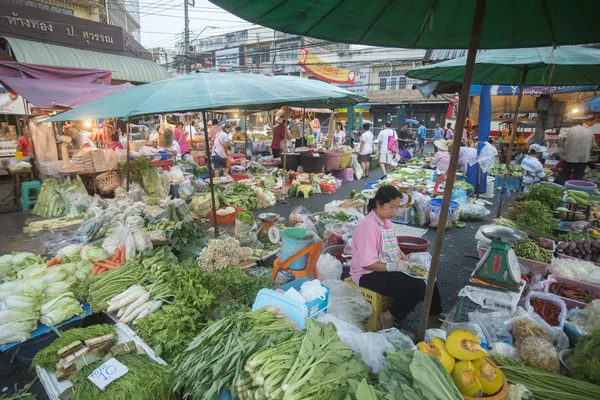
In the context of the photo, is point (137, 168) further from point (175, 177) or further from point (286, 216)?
point (286, 216)

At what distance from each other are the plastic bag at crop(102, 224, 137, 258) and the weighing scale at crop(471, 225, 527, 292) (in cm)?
448

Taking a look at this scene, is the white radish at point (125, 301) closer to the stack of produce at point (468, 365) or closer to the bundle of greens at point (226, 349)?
the bundle of greens at point (226, 349)

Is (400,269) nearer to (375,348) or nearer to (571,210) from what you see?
(375,348)

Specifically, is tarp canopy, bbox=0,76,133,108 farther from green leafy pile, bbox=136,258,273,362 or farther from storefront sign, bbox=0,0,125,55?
green leafy pile, bbox=136,258,273,362

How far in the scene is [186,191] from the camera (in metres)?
8.84

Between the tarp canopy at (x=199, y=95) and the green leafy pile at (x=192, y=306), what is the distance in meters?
1.83

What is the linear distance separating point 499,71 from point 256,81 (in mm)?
4198

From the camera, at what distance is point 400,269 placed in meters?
3.30

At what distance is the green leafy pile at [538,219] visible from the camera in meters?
4.85

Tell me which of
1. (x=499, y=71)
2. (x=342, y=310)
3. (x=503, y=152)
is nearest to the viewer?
(x=342, y=310)

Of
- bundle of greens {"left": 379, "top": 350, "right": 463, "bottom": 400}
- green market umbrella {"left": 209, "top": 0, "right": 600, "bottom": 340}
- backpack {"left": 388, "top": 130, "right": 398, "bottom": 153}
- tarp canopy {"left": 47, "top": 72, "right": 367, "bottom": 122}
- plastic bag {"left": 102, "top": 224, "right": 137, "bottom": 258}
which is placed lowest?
plastic bag {"left": 102, "top": 224, "right": 137, "bottom": 258}

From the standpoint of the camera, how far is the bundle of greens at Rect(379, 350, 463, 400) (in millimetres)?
1604

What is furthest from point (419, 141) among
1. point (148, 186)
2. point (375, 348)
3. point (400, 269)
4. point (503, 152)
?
point (375, 348)

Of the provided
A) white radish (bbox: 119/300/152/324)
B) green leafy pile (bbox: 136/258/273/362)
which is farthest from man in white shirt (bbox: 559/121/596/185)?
white radish (bbox: 119/300/152/324)
